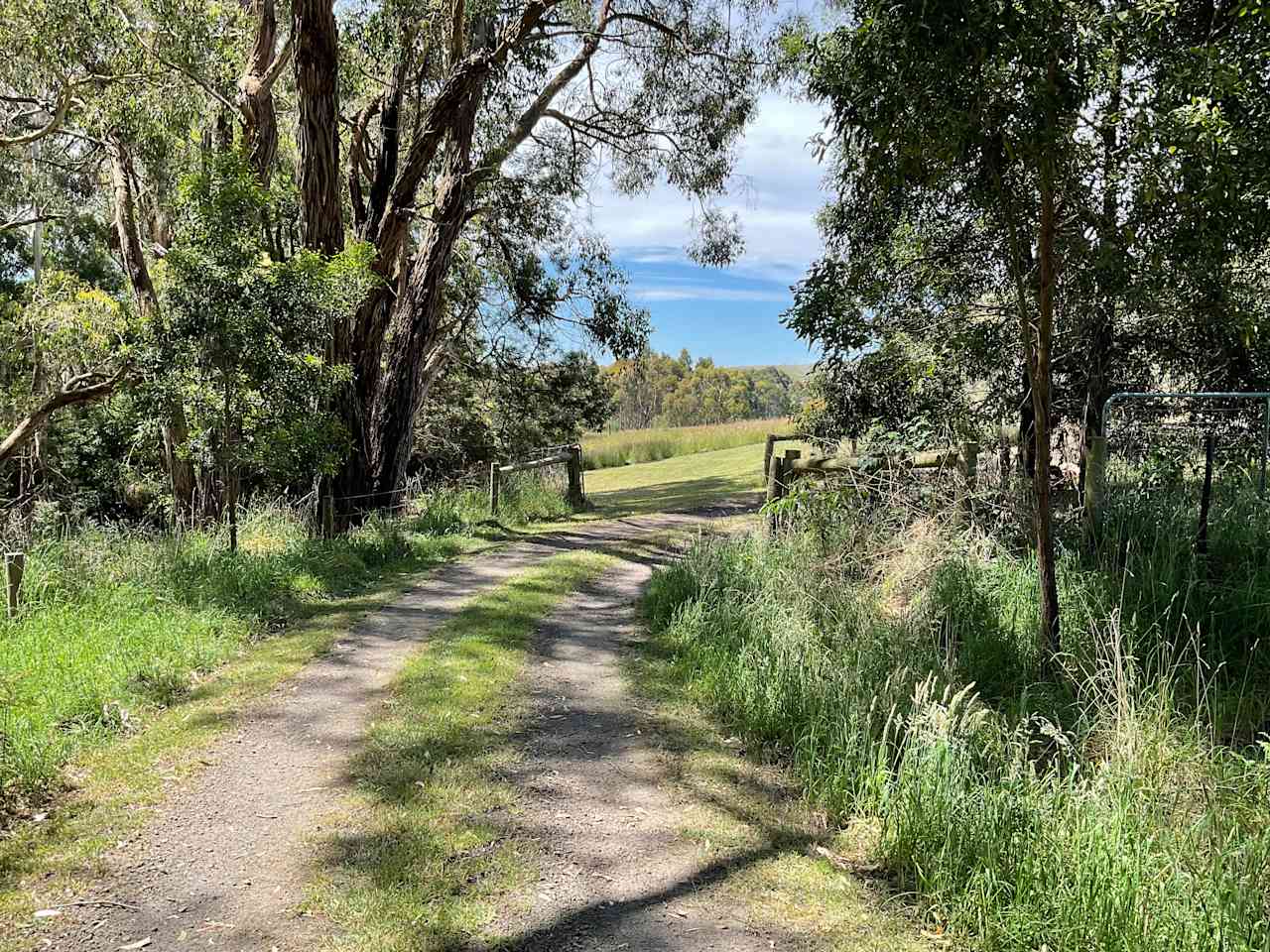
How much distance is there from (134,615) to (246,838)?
3.49m

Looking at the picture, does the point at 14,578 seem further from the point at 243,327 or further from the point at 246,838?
the point at 246,838

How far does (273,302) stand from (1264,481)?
9068 millimetres

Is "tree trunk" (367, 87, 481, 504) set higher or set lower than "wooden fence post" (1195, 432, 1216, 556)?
higher

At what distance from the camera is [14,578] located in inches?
269

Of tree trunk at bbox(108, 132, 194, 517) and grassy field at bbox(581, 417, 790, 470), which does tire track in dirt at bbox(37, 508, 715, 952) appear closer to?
tree trunk at bbox(108, 132, 194, 517)

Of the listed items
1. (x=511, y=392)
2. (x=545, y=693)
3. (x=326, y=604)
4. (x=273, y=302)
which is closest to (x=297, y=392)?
(x=273, y=302)

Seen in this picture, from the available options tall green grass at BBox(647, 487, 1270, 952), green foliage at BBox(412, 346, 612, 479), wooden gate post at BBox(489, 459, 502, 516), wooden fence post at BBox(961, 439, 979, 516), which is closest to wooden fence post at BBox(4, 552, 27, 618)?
tall green grass at BBox(647, 487, 1270, 952)

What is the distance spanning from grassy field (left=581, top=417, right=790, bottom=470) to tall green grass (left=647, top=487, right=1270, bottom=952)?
27.5 metres

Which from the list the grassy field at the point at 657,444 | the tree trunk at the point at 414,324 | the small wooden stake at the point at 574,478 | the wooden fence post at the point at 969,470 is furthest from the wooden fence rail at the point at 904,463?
the grassy field at the point at 657,444

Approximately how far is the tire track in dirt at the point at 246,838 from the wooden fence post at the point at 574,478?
1035cm

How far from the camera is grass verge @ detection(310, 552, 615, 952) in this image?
3.61 meters

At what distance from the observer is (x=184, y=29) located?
38.1ft

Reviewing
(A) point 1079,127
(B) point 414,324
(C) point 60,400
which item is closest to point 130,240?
(C) point 60,400

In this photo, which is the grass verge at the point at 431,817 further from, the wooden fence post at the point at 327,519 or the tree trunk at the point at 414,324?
the tree trunk at the point at 414,324
